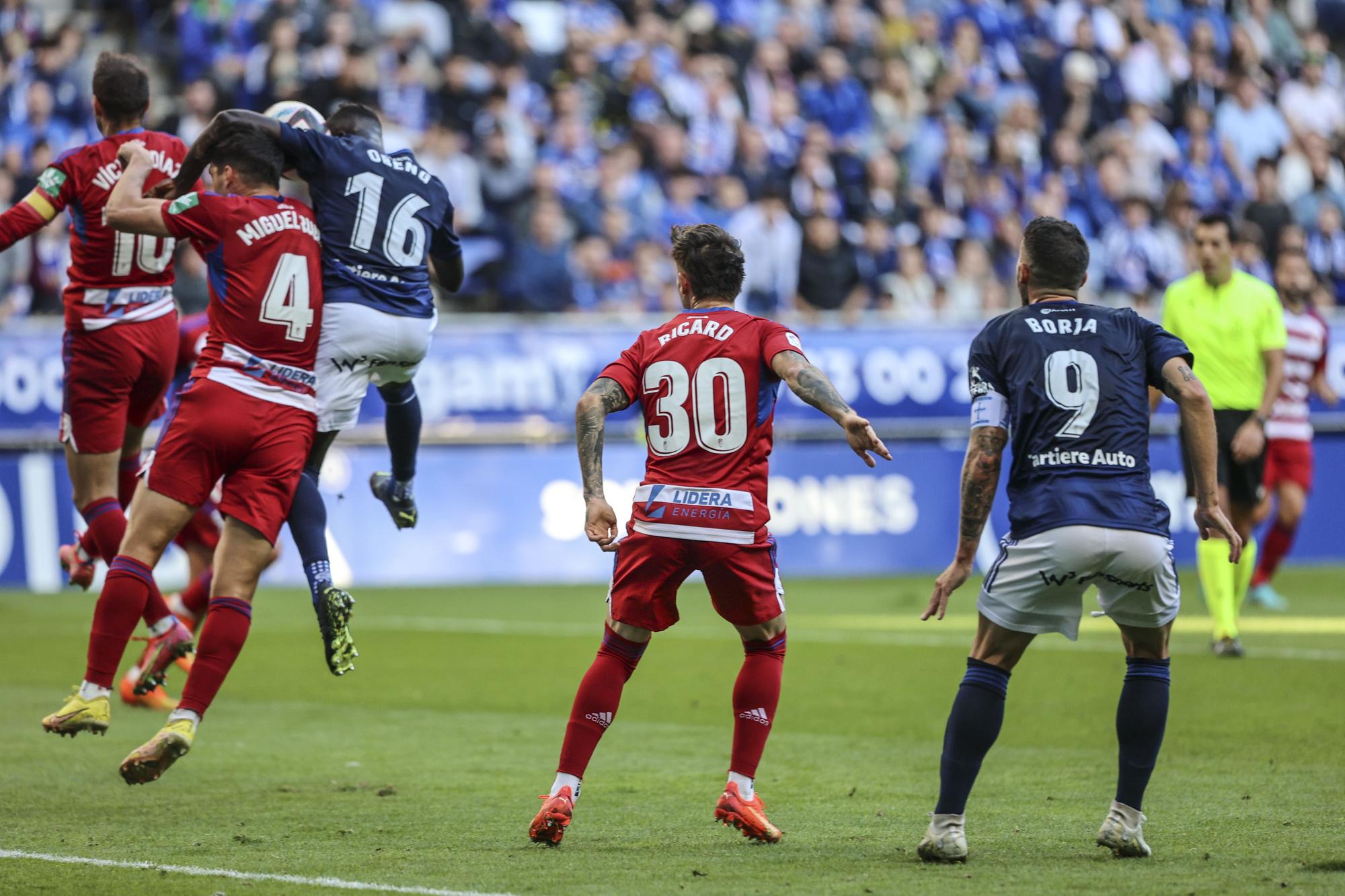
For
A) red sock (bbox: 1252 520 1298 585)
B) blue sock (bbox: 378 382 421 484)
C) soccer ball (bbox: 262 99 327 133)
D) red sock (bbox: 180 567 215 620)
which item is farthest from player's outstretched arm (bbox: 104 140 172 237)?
red sock (bbox: 1252 520 1298 585)

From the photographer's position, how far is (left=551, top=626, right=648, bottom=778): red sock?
602 centimetres

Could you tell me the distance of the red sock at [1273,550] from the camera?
14055mm

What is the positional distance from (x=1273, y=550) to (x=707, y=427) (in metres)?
9.56

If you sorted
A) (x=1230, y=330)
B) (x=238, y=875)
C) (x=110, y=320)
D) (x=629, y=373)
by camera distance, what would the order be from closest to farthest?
1. (x=238, y=875)
2. (x=629, y=373)
3. (x=110, y=320)
4. (x=1230, y=330)

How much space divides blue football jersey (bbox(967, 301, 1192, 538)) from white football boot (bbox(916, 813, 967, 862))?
3.10ft

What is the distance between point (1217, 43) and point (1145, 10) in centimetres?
114

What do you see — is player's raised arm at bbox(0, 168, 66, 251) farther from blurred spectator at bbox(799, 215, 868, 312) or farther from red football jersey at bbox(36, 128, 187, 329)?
blurred spectator at bbox(799, 215, 868, 312)

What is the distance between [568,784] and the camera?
19.6 feet

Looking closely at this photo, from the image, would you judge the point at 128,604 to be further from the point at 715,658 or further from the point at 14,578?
the point at 14,578

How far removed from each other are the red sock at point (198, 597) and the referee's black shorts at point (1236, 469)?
6158 mm

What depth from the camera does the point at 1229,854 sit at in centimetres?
563

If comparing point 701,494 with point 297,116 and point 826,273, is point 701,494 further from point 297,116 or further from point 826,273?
point 826,273

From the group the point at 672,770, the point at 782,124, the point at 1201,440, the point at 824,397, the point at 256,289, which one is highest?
the point at 782,124

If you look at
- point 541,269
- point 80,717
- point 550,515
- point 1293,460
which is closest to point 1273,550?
point 1293,460
